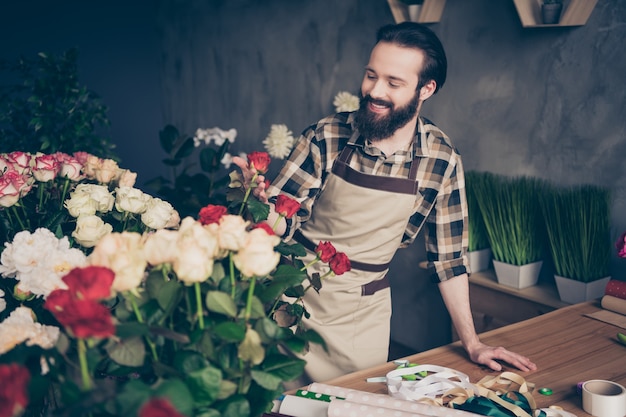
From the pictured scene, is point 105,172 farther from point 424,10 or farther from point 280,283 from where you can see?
point 424,10

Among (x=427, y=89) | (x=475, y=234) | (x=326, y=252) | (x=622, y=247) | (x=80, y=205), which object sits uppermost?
(x=427, y=89)

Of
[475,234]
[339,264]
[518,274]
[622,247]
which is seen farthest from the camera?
[475,234]

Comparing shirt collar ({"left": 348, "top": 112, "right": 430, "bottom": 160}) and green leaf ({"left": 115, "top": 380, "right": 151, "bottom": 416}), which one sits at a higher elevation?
shirt collar ({"left": 348, "top": 112, "right": 430, "bottom": 160})

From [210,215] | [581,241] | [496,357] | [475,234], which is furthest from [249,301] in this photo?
[475,234]

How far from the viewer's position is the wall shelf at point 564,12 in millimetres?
2131

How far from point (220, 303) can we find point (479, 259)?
1899 mm

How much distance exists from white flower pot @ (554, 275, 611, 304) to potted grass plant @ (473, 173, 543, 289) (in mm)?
172

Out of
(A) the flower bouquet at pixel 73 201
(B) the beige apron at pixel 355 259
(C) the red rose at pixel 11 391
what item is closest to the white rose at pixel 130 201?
(A) the flower bouquet at pixel 73 201

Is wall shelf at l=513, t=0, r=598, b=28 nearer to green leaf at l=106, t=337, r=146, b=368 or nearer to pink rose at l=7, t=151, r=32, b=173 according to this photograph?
pink rose at l=7, t=151, r=32, b=173

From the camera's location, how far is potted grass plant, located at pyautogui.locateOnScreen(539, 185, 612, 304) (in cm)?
208

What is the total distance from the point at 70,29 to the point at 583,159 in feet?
13.0

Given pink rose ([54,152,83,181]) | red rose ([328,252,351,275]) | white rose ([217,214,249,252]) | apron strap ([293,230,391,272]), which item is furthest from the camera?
apron strap ([293,230,391,272])

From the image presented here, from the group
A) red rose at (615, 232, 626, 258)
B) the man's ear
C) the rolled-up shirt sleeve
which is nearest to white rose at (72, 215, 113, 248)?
the rolled-up shirt sleeve

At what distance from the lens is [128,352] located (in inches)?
31.7
